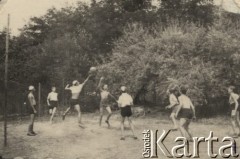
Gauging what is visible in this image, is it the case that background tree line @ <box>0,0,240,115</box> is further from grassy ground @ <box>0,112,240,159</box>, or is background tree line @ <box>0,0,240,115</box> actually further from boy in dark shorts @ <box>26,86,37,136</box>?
boy in dark shorts @ <box>26,86,37,136</box>

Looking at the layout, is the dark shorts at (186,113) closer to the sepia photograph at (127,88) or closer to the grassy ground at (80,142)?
the sepia photograph at (127,88)

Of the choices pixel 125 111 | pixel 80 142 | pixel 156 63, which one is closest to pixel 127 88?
pixel 156 63

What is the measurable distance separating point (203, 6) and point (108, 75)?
12709mm

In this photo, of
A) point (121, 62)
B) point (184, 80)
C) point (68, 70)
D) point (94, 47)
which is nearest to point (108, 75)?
point (121, 62)

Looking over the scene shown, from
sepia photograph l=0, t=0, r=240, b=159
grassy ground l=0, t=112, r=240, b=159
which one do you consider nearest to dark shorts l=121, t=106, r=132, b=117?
sepia photograph l=0, t=0, r=240, b=159

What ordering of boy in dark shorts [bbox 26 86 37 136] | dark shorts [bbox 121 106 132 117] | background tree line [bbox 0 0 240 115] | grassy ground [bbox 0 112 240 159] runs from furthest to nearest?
1. background tree line [bbox 0 0 240 115]
2. boy in dark shorts [bbox 26 86 37 136]
3. dark shorts [bbox 121 106 132 117]
4. grassy ground [bbox 0 112 240 159]

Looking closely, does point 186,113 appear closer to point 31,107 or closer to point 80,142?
point 80,142

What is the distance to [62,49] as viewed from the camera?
25297mm

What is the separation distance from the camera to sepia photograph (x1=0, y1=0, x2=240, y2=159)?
11.6 m

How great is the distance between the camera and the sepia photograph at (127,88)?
458 inches

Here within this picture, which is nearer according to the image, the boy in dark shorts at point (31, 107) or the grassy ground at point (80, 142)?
the grassy ground at point (80, 142)

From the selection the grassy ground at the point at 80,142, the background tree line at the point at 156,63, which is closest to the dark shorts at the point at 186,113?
the grassy ground at the point at 80,142

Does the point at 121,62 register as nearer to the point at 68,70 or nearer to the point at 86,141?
the point at 68,70

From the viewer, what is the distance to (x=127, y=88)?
69.9ft
